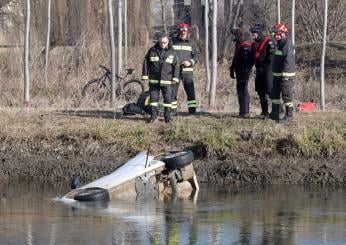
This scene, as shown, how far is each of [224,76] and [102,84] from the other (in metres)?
6.69

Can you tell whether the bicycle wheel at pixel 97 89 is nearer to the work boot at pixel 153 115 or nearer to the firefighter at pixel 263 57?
the work boot at pixel 153 115

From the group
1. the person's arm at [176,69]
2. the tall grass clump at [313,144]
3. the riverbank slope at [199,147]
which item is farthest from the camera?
the person's arm at [176,69]

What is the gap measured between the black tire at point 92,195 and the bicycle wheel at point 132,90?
31.4 ft

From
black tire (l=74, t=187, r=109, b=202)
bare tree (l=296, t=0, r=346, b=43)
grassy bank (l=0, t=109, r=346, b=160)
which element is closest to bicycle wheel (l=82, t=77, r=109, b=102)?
grassy bank (l=0, t=109, r=346, b=160)

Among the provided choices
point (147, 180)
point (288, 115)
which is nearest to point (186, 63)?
point (288, 115)

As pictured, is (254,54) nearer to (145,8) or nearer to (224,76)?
(224,76)

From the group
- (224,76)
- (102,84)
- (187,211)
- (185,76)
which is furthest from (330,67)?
(187,211)

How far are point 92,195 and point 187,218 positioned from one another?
185 cm

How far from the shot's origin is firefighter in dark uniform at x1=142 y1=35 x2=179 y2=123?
17.3 meters

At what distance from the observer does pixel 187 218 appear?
503 inches

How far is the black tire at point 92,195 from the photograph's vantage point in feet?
45.8

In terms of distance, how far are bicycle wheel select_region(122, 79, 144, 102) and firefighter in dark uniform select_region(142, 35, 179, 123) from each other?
6066mm

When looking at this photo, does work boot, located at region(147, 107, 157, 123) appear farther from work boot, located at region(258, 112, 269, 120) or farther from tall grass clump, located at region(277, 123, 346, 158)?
tall grass clump, located at region(277, 123, 346, 158)

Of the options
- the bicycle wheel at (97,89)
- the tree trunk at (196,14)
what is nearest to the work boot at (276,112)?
the bicycle wheel at (97,89)
